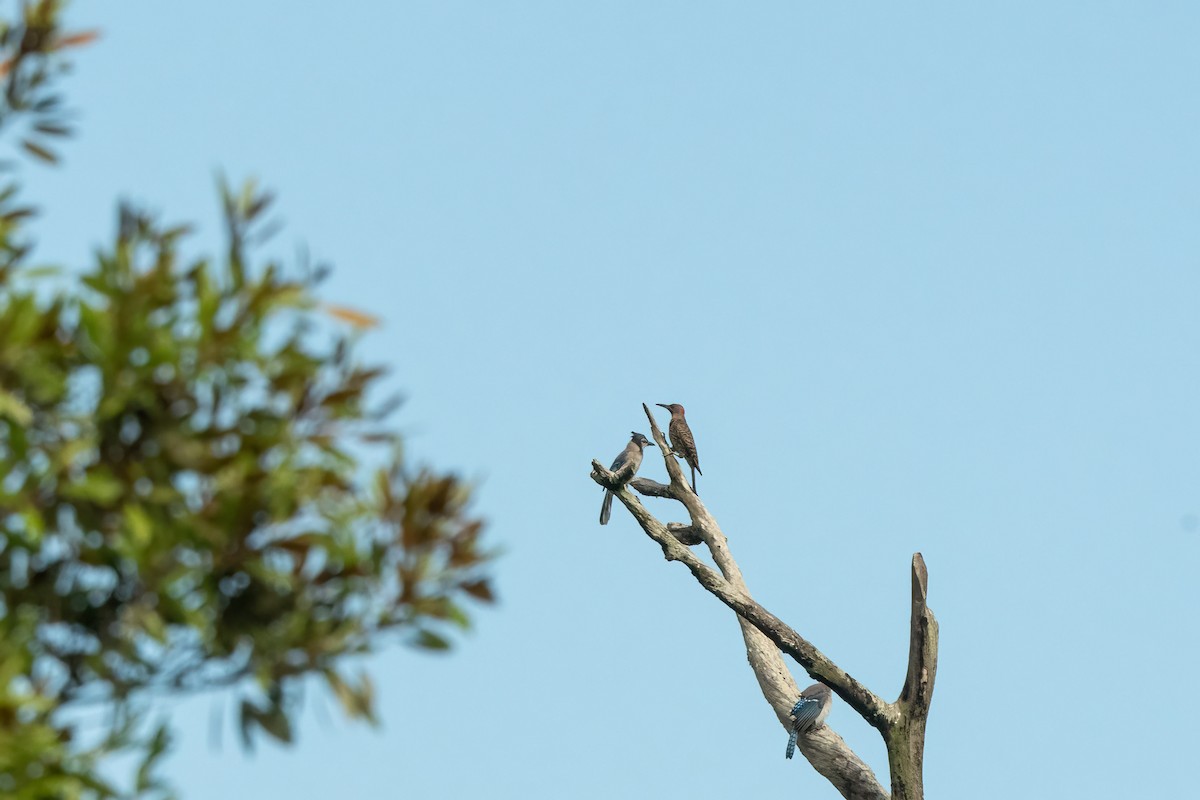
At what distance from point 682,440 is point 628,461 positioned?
920 mm

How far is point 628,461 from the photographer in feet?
60.0

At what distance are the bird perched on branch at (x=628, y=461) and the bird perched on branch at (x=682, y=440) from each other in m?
0.40

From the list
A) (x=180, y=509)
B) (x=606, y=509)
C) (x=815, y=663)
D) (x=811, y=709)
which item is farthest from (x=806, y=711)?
(x=180, y=509)

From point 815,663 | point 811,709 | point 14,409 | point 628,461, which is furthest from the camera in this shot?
point 628,461

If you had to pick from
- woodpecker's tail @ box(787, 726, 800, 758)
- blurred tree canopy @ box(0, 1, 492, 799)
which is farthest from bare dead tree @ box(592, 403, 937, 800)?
blurred tree canopy @ box(0, 1, 492, 799)

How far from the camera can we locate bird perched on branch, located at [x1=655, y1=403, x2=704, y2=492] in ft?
61.5

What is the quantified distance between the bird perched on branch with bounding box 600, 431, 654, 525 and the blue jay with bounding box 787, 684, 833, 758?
366 centimetres

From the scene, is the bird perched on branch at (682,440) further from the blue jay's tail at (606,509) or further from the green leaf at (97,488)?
the green leaf at (97,488)

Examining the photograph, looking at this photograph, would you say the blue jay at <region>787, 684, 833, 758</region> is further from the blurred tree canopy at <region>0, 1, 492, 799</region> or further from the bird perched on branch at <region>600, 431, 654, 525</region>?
the blurred tree canopy at <region>0, 1, 492, 799</region>

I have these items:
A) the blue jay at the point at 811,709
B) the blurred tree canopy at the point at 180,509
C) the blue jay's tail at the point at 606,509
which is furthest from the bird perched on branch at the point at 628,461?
the blurred tree canopy at the point at 180,509

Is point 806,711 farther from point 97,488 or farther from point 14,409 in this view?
point 14,409

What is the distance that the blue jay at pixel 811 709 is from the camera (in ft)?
53.4

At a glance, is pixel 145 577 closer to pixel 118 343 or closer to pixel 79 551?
pixel 79 551

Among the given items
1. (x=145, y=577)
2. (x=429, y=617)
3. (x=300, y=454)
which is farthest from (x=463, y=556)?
(x=145, y=577)
